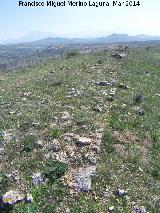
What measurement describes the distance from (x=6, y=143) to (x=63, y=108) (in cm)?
652

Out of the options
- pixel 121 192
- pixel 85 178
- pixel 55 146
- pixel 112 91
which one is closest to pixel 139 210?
pixel 121 192

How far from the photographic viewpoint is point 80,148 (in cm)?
2219

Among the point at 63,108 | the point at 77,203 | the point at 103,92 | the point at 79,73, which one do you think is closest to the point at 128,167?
the point at 77,203

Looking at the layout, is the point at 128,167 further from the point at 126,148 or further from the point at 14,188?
the point at 14,188

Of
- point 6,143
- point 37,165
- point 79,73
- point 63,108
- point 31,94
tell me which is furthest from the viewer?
point 79,73

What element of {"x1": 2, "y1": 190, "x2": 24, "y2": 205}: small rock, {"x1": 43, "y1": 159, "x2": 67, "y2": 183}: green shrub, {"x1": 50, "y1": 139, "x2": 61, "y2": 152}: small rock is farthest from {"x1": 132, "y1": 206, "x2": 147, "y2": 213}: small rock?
{"x1": 50, "y1": 139, "x2": 61, "y2": 152}: small rock

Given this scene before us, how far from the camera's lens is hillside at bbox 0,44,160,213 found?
18.8 m

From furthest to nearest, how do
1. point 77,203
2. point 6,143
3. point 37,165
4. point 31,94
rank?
1. point 31,94
2. point 6,143
3. point 37,165
4. point 77,203

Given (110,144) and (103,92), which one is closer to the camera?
(110,144)

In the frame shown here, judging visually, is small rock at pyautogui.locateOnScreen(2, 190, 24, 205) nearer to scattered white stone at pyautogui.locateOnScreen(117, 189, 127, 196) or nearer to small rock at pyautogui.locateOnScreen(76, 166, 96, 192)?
small rock at pyautogui.locateOnScreen(76, 166, 96, 192)

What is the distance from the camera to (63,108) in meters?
27.8

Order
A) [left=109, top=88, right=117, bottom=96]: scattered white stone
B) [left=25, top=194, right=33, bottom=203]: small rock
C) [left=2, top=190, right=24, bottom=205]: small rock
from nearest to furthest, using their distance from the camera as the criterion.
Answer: [left=2, top=190, right=24, bottom=205]: small rock
[left=25, top=194, right=33, bottom=203]: small rock
[left=109, top=88, right=117, bottom=96]: scattered white stone

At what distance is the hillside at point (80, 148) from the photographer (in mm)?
18750

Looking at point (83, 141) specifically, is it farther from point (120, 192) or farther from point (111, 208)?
point (111, 208)
